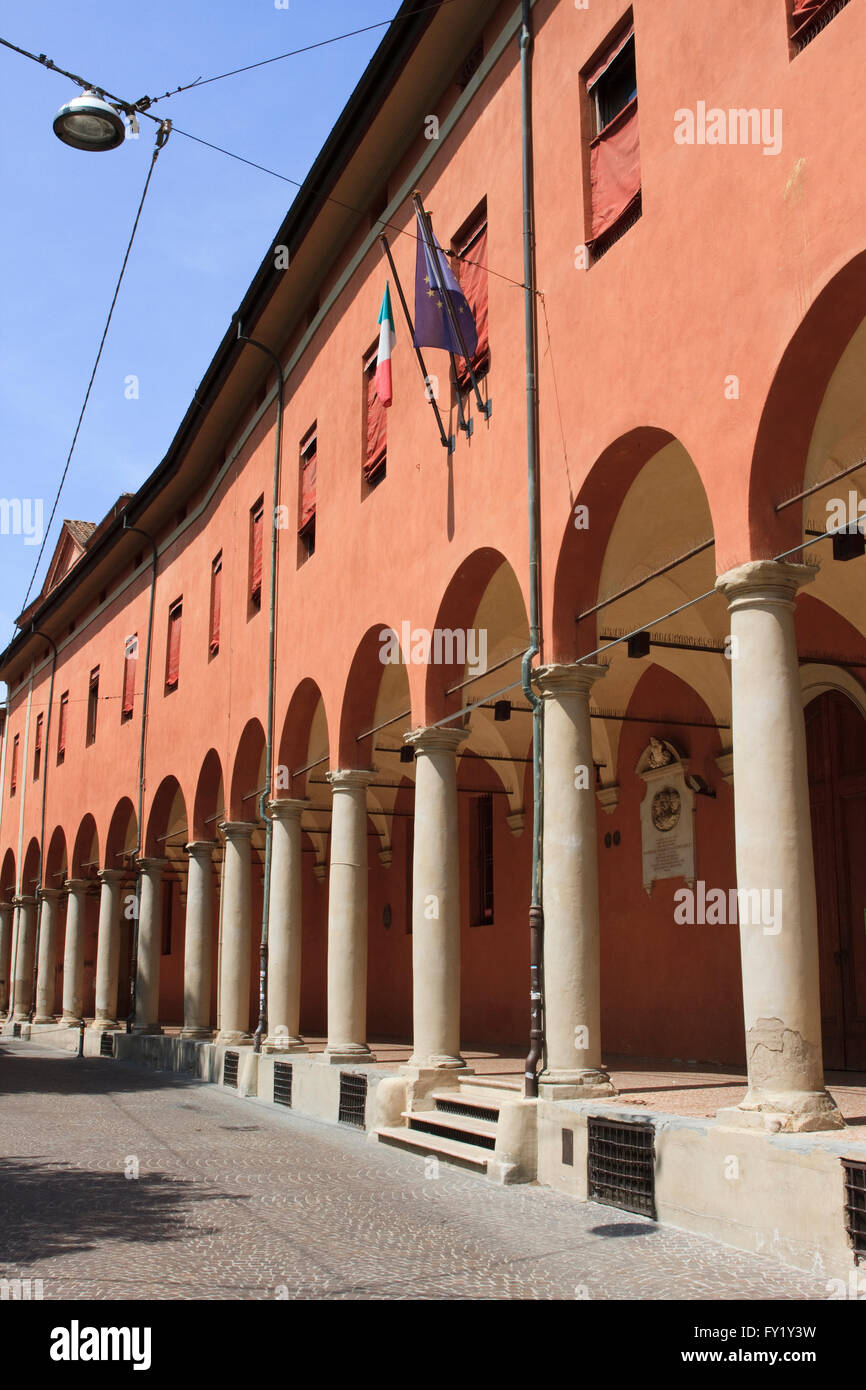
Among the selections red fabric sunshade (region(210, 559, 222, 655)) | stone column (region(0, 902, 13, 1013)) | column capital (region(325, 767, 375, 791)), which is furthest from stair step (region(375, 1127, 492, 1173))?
stone column (region(0, 902, 13, 1013))

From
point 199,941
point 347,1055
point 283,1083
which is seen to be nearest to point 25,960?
point 199,941

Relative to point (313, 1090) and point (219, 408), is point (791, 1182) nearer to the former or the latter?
point (313, 1090)

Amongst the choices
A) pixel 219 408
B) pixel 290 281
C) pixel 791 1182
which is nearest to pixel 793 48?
pixel 791 1182

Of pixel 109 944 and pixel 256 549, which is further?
pixel 109 944

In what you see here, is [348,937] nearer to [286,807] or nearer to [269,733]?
[286,807]

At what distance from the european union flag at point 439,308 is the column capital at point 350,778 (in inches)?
199

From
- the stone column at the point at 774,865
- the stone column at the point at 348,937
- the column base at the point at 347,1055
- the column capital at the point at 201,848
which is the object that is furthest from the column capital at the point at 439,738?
the column capital at the point at 201,848

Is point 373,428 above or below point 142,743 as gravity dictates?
above

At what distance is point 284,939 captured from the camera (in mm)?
16672

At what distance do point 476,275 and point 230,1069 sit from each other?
36.6ft

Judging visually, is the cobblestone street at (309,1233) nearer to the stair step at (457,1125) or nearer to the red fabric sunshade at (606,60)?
the stair step at (457,1125)

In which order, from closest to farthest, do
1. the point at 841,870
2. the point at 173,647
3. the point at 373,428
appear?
the point at 841,870 < the point at 373,428 < the point at 173,647

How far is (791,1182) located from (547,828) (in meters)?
3.71

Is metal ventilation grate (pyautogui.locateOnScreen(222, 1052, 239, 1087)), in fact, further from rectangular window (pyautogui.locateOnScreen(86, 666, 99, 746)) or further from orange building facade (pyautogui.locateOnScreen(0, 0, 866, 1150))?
rectangular window (pyautogui.locateOnScreen(86, 666, 99, 746))
